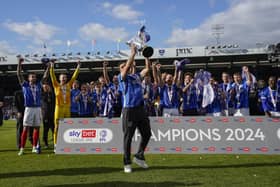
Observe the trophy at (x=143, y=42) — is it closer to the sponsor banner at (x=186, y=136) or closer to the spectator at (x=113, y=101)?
the sponsor banner at (x=186, y=136)

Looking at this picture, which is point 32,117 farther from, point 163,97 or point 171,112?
point 171,112

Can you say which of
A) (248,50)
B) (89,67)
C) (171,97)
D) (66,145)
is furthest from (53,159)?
(89,67)

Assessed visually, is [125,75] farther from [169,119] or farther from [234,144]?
[234,144]

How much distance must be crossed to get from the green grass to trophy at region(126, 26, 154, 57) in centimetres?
222

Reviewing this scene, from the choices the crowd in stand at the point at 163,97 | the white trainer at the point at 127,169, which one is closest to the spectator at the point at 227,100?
the crowd in stand at the point at 163,97

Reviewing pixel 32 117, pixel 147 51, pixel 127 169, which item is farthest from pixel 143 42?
pixel 32 117

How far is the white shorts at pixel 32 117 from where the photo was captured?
8.95 metres

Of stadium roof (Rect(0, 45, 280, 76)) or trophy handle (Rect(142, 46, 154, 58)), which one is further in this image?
stadium roof (Rect(0, 45, 280, 76))

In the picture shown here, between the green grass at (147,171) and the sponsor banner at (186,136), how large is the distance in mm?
212

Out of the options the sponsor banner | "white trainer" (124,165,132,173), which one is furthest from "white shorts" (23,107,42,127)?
"white trainer" (124,165,132,173)

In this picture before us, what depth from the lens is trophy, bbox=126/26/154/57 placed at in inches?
247

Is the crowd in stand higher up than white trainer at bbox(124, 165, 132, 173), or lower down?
higher up

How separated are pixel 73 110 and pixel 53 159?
12.5 ft

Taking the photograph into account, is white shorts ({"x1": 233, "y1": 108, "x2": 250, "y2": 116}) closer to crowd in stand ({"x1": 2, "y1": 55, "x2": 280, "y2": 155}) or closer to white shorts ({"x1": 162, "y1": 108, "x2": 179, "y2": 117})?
crowd in stand ({"x1": 2, "y1": 55, "x2": 280, "y2": 155})
